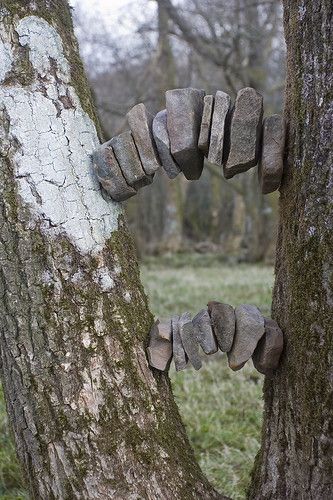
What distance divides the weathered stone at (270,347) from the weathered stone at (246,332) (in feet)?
0.06

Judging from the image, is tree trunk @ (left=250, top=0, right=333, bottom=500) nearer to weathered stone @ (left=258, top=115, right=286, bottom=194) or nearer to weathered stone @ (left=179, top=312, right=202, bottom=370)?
weathered stone @ (left=258, top=115, right=286, bottom=194)

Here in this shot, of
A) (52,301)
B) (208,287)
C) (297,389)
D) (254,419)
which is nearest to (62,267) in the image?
(52,301)

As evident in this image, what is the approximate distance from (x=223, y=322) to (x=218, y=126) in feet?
1.43

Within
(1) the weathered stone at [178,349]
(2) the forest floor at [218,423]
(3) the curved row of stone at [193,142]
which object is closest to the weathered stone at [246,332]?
(1) the weathered stone at [178,349]

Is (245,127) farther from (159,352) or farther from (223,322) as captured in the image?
(159,352)

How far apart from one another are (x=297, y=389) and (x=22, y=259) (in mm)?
655

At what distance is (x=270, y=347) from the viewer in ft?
4.22

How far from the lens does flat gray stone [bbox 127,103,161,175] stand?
1320 millimetres

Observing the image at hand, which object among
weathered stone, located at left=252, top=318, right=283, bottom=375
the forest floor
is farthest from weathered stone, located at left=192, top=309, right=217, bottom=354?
the forest floor

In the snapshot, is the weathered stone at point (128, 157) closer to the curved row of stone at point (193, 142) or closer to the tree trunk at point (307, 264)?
the curved row of stone at point (193, 142)

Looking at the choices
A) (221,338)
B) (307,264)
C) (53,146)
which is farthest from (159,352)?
(53,146)

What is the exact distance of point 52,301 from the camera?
1264 millimetres

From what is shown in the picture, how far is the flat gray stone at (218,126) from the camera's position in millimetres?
1253

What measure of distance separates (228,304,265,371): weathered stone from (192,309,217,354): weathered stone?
0.05 meters
